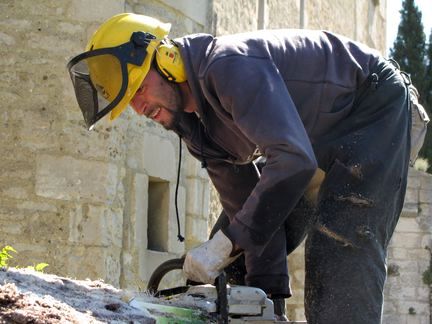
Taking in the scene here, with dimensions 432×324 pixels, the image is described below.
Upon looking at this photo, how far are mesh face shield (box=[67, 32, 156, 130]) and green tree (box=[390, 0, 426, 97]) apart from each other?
20.1 meters

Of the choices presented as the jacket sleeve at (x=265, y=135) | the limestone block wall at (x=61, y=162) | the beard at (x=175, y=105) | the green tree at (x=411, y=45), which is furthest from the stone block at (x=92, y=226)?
the green tree at (x=411, y=45)

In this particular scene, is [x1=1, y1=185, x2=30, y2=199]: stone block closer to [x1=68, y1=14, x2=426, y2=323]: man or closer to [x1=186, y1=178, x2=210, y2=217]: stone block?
[x1=186, y1=178, x2=210, y2=217]: stone block

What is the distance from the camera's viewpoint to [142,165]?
6.74 m

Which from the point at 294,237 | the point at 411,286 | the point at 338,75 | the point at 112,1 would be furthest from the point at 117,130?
the point at 411,286

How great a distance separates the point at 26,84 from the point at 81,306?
3372mm

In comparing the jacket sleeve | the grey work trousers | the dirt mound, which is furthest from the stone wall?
the jacket sleeve

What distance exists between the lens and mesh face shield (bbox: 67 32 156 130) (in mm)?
3754

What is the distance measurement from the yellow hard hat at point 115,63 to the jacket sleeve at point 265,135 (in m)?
0.35

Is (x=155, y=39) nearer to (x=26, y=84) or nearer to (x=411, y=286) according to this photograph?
(x=26, y=84)

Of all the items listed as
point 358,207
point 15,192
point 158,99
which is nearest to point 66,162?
point 15,192

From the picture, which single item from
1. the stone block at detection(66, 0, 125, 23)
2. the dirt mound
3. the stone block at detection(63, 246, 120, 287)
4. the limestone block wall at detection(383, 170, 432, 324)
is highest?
the stone block at detection(66, 0, 125, 23)

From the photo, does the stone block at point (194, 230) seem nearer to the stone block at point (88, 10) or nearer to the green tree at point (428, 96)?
the stone block at point (88, 10)

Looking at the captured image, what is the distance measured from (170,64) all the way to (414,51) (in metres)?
21.2

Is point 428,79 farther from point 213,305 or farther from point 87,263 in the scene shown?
point 213,305
